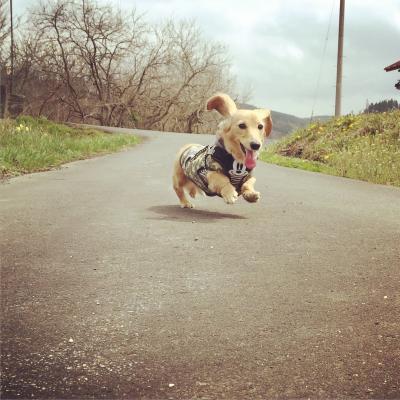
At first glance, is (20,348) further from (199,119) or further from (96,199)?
(199,119)

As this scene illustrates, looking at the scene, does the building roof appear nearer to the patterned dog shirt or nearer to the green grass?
the green grass

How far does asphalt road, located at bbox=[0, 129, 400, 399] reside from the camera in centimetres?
274

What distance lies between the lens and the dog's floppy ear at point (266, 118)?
4.66 m

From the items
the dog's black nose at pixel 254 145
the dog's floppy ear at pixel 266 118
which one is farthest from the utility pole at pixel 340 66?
the dog's black nose at pixel 254 145

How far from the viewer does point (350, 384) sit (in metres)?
2.72

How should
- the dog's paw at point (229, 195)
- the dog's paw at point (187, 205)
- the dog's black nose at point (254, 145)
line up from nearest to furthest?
the dog's black nose at point (254, 145) < the dog's paw at point (229, 195) < the dog's paw at point (187, 205)

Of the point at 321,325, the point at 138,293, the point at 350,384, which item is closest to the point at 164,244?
the point at 138,293

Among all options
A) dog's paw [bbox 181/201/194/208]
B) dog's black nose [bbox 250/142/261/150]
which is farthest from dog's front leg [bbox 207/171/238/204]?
dog's paw [bbox 181/201/194/208]

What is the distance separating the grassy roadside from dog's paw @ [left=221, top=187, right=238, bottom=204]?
6.91 m

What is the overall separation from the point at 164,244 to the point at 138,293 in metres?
1.34

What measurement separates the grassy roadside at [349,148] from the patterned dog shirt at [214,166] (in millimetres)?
6584

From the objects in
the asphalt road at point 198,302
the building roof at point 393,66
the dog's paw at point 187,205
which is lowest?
the asphalt road at point 198,302

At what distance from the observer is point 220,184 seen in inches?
199

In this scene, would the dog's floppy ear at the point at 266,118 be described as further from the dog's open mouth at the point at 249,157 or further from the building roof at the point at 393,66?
the building roof at the point at 393,66
